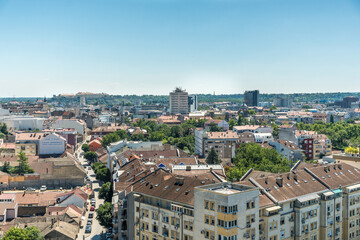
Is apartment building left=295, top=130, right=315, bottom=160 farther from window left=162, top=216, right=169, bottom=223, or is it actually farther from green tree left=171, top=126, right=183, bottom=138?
window left=162, top=216, right=169, bottom=223

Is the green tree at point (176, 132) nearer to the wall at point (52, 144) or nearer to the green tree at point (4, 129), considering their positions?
the wall at point (52, 144)

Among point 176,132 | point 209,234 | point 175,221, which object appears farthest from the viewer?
point 176,132

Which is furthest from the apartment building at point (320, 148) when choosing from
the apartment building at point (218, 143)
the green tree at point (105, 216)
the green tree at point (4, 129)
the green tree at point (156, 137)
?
the green tree at point (4, 129)

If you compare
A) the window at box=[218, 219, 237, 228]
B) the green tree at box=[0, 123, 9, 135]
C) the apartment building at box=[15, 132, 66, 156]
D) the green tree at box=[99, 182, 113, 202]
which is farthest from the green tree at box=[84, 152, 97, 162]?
the window at box=[218, 219, 237, 228]

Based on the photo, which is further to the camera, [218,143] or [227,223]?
[218,143]

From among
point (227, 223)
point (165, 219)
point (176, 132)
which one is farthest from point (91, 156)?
point (227, 223)

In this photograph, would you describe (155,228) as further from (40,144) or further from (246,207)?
(40,144)

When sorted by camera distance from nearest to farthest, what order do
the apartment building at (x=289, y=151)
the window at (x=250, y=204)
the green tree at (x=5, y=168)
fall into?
the window at (x=250, y=204) → the green tree at (x=5, y=168) → the apartment building at (x=289, y=151)

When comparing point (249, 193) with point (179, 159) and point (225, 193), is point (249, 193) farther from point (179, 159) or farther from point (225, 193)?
point (179, 159)
